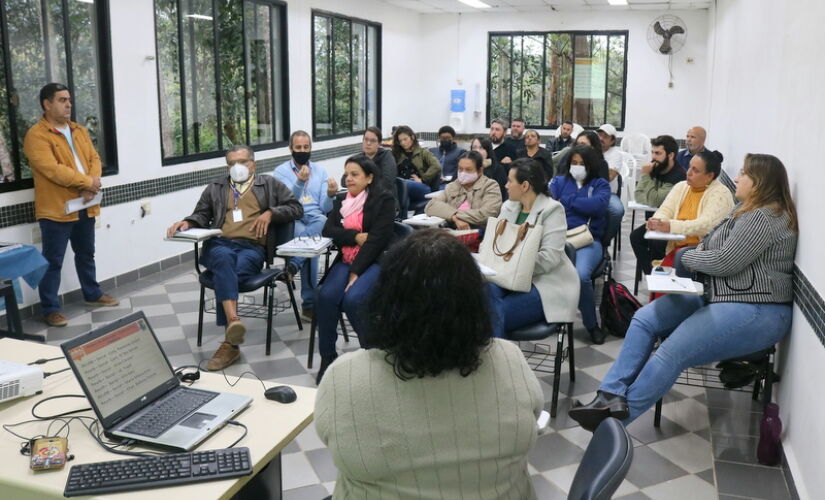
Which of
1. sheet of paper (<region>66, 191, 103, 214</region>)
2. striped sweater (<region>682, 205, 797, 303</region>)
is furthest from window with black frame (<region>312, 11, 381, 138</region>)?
striped sweater (<region>682, 205, 797, 303</region>)

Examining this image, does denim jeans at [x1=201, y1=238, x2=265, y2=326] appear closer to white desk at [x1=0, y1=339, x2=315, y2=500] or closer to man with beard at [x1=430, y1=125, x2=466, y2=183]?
white desk at [x1=0, y1=339, x2=315, y2=500]

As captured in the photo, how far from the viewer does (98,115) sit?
6.11 metres

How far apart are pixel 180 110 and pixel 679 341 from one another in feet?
17.2

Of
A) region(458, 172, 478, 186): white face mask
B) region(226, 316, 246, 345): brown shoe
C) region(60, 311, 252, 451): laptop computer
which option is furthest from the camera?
region(458, 172, 478, 186): white face mask

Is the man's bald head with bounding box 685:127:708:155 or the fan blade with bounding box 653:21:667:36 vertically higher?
the fan blade with bounding box 653:21:667:36

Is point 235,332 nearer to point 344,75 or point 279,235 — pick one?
point 279,235

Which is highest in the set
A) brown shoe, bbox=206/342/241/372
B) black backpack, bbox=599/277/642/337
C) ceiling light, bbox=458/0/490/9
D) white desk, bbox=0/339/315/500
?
ceiling light, bbox=458/0/490/9

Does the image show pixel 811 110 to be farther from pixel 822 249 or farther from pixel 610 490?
pixel 610 490

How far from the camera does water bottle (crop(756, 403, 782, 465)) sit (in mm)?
3246

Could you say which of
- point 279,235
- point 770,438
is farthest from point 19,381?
point 770,438

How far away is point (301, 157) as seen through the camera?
5766mm

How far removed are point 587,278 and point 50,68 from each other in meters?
4.21

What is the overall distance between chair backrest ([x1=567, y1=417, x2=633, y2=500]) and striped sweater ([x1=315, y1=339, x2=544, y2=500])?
15cm

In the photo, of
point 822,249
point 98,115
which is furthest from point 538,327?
point 98,115
